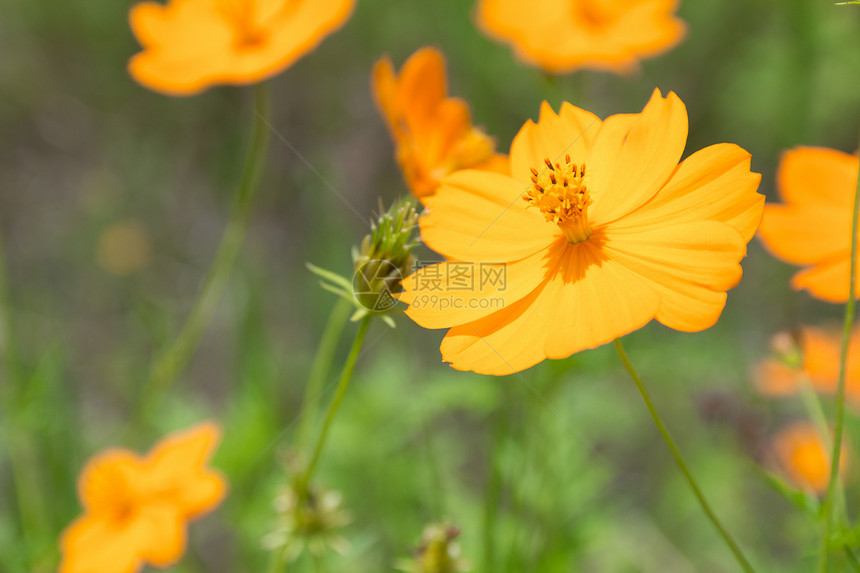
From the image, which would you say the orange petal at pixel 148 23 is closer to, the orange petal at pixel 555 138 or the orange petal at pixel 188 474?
the orange petal at pixel 188 474

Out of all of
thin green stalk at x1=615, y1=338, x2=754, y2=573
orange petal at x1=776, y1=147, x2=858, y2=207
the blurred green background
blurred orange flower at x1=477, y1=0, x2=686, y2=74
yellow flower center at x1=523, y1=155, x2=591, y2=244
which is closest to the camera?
thin green stalk at x1=615, y1=338, x2=754, y2=573

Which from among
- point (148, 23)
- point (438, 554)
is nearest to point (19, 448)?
point (148, 23)

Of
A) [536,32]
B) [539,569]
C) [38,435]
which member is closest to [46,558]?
[38,435]

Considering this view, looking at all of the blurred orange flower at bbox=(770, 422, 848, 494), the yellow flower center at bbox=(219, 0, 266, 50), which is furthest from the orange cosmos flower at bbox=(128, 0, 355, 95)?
the blurred orange flower at bbox=(770, 422, 848, 494)

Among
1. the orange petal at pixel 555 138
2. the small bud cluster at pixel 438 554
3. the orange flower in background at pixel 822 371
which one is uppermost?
the orange petal at pixel 555 138

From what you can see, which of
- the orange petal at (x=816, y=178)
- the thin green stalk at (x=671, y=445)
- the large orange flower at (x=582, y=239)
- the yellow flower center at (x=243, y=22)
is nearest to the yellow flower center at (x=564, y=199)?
the large orange flower at (x=582, y=239)

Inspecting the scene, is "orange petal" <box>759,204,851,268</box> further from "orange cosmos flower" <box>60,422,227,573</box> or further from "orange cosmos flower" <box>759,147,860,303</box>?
"orange cosmos flower" <box>60,422,227,573</box>

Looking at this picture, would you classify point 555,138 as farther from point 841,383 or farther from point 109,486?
point 109,486
